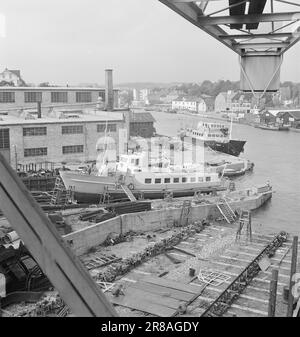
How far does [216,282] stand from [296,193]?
7.44 m

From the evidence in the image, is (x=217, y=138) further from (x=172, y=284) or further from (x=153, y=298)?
(x=153, y=298)

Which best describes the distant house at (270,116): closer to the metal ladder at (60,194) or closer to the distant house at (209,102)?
the distant house at (209,102)

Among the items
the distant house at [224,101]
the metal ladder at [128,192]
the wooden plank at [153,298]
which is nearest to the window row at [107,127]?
the metal ladder at [128,192]

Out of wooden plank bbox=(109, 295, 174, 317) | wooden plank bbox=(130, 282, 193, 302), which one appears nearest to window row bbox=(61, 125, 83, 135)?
wooden plank bbox=(130, 282, 193, 302)

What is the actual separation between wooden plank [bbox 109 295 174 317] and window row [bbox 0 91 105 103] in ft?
37.6

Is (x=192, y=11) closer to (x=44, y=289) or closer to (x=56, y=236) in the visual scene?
(x=56, y=236)

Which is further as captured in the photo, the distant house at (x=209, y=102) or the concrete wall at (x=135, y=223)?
the distant house at (x=209, y=102)

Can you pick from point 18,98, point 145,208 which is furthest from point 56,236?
point 18,98

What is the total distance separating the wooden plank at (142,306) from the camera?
397cm

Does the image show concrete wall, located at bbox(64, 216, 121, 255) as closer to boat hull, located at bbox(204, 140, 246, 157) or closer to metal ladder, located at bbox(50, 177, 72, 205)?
metal ladder, located at bbox(50, 177, 72, 205)

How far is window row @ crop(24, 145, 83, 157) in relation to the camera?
1108cm

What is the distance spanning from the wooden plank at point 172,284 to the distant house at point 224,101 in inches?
1039

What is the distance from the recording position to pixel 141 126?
64.7 feet

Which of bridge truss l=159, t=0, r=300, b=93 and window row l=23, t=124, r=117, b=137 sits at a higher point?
bridge truss l=159, t=0, r=300, b=93
